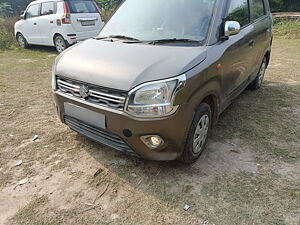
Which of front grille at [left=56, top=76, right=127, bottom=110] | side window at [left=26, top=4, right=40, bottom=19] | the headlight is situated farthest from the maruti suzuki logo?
side window at [left=26, top=4, right=40, bottom=19]

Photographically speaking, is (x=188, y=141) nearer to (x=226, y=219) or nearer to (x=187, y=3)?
(x=226, y=219)

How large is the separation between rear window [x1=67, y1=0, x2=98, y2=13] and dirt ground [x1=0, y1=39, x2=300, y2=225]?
192 inches

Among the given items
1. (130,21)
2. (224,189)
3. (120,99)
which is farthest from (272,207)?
(130,21)

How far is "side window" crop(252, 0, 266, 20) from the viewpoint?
3986mm

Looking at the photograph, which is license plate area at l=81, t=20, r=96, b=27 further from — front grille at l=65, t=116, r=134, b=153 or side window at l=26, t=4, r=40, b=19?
front grille at l=65, t=116, r=134, b=153

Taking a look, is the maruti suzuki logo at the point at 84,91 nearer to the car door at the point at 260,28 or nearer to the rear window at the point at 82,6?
the car door at the point at 260,28

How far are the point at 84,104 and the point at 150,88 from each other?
26.4 inches

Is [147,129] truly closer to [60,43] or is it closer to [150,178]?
[150,178]

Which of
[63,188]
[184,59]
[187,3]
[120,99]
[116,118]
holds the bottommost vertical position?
[63,188]

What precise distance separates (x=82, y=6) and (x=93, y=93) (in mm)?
6584

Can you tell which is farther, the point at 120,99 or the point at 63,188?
the point at 63,188

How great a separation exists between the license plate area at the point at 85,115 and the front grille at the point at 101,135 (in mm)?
65

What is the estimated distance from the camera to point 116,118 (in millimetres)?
2268

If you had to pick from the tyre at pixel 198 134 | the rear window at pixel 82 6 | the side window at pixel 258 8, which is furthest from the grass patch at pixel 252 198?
the rear window at pixel 82 6
